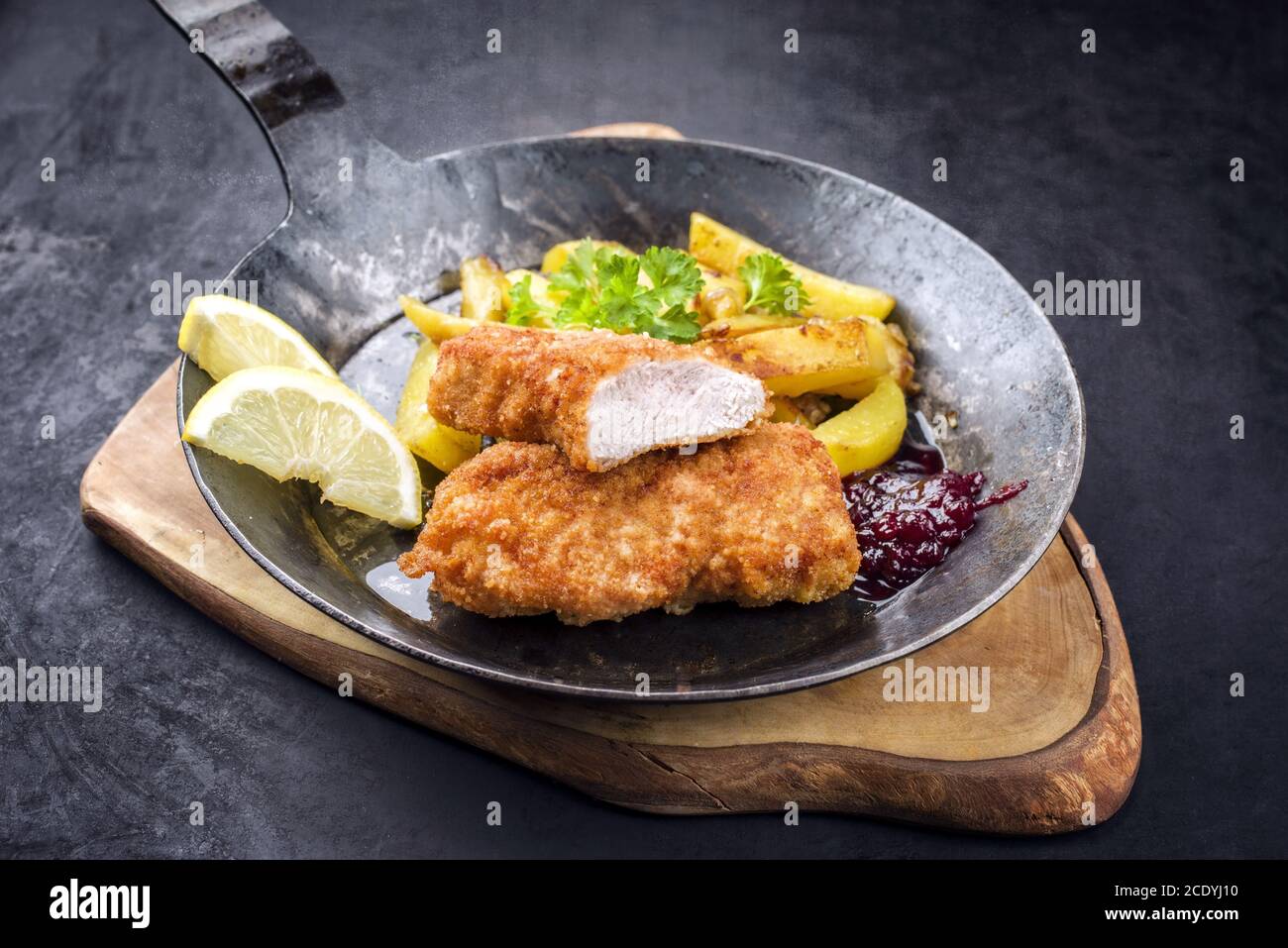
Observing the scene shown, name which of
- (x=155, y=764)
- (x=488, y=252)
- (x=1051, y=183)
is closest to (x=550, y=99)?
(x=488, y=252)

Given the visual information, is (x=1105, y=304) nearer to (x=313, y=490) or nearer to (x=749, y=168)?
(x=749, y=168)

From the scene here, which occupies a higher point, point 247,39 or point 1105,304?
point 247,39

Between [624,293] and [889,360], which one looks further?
[889,360]

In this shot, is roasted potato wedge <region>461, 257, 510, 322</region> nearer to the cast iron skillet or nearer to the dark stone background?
the cast iron skillet

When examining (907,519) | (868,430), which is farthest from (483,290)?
(907,519)

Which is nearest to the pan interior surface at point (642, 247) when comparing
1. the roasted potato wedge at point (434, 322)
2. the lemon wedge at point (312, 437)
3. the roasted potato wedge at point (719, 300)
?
the lemon wedge at point (312, 437)

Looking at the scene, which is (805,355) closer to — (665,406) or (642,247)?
(665,406)

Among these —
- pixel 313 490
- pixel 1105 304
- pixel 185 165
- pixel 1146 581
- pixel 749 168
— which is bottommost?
pixel 1146 581
